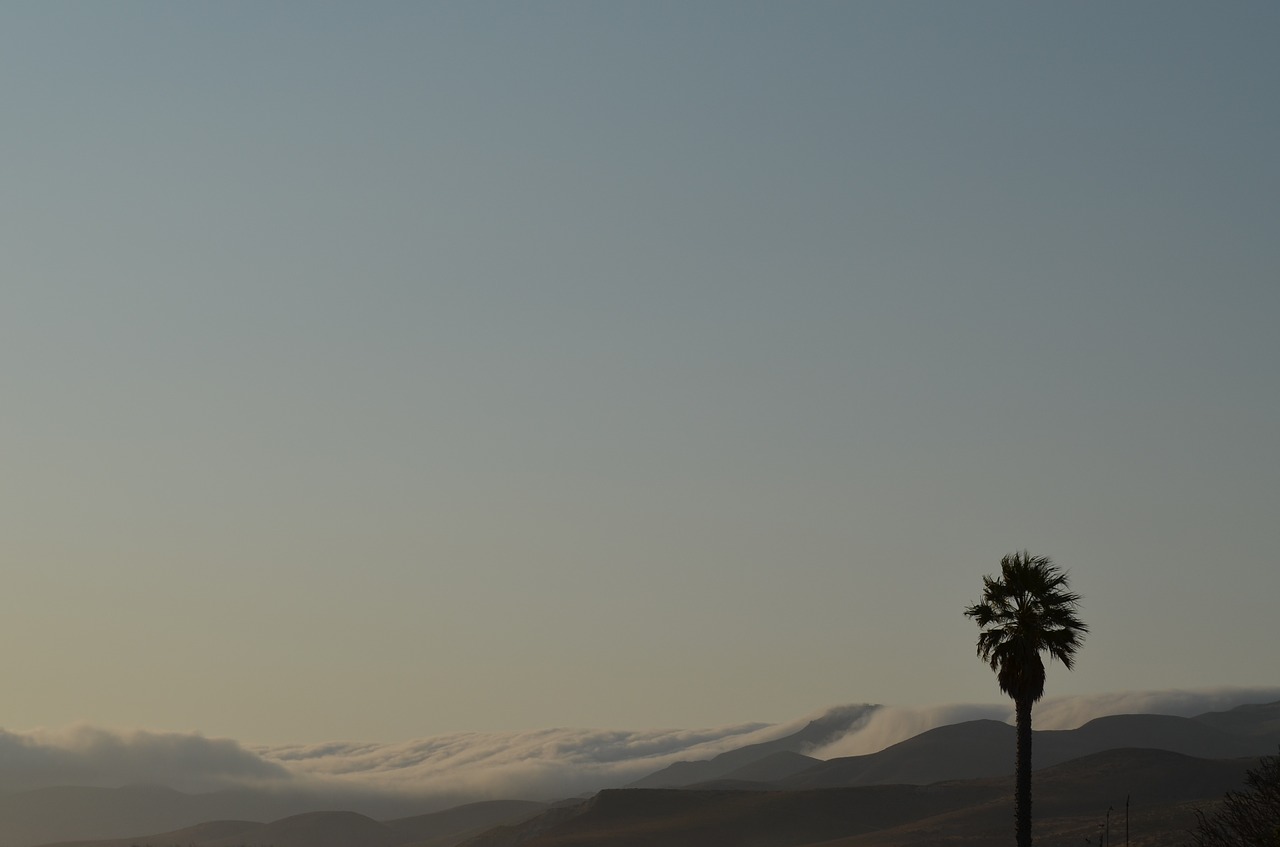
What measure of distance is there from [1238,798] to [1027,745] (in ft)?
35.4

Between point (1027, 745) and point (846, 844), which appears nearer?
point (1027, 745)

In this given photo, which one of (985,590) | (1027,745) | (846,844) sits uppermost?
(985,590)

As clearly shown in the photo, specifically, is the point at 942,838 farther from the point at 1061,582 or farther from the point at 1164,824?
the point at 1061,582

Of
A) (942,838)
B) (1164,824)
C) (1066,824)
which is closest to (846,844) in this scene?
(942,838)

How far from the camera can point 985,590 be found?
6219 centimetres

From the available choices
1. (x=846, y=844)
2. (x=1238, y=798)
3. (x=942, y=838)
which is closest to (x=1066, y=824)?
(x=942, y=838)

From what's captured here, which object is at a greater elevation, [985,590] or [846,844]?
[985,590]

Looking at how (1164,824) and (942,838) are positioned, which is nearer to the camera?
(1164,824)

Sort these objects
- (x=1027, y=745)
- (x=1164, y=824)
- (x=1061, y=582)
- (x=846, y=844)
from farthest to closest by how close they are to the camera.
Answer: (x=846, y=844) → (x=1164, y=824) → (x=1061, y=582) → (x=1027, y=745)

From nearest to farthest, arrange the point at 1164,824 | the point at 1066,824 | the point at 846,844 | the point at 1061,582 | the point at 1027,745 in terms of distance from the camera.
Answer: the point at 1027,745 → the point at 1061,582 → the point at 1164,824 → the point at 1066,824 → the point at 846,844

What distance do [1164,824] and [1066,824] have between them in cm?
2001

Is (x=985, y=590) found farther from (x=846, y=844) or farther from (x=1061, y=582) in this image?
(x=846, y=844)

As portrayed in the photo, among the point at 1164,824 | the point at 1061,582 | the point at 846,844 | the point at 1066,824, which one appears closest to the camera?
→ the point at 1061,582

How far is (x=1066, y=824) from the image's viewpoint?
568 ft
